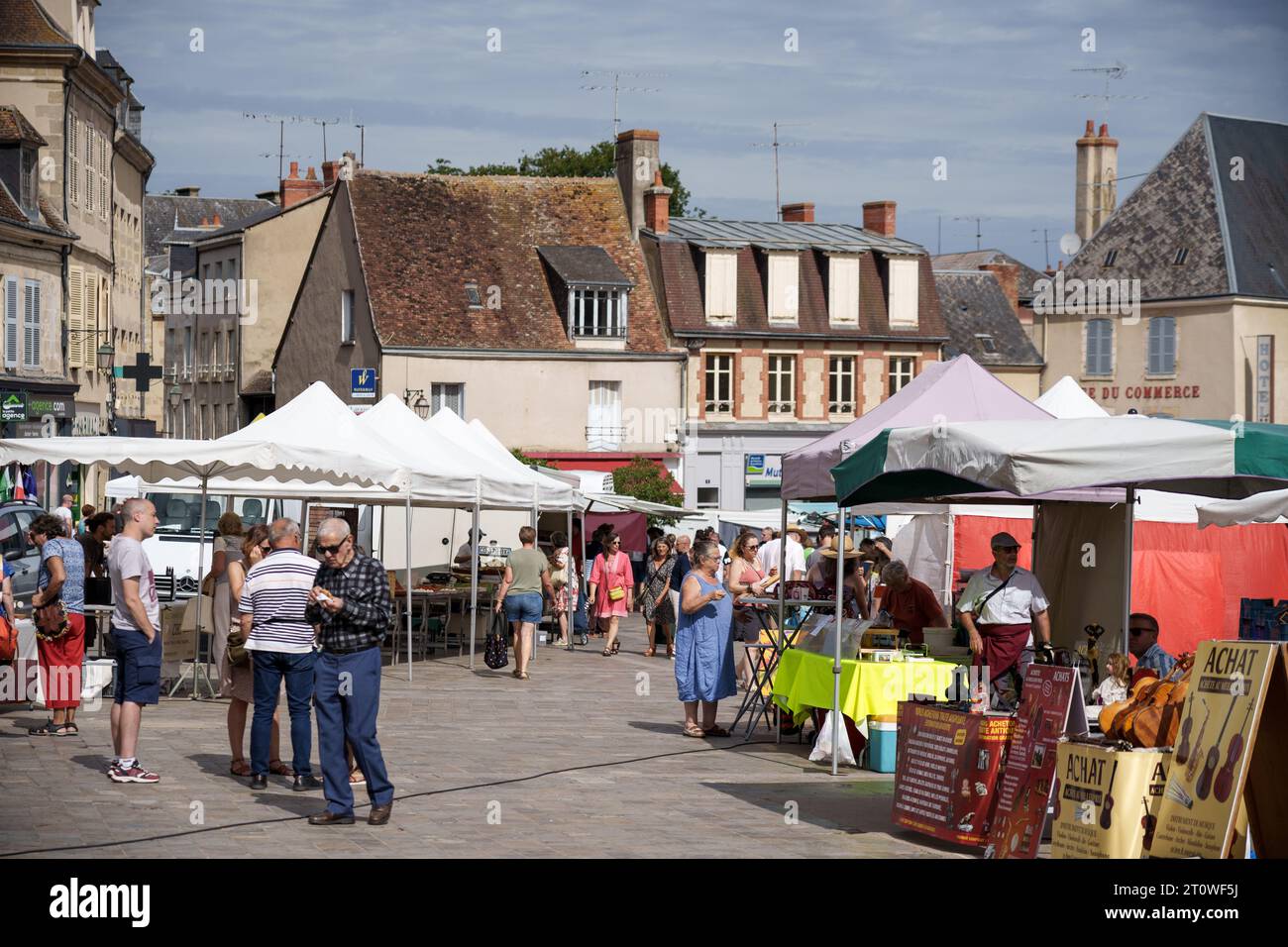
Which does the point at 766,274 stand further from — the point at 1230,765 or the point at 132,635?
the point at 1230,765

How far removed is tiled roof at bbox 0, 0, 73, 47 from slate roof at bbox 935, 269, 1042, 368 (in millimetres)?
30871

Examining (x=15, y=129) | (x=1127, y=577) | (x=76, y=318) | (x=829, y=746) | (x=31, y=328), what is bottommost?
(x=829, y=746)

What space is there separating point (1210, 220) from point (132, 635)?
50.1 metres

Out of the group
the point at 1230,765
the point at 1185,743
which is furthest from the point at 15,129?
the point at 1230,765

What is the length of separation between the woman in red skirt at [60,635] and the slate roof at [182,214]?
218 feet

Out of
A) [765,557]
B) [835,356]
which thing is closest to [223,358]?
[835,356]

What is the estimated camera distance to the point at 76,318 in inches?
1591

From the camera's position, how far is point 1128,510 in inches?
465

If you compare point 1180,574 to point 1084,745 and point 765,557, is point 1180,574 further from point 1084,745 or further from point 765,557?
point 1084,745

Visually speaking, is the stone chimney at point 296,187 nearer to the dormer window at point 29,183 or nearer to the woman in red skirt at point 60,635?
the dormer window at point 29,183

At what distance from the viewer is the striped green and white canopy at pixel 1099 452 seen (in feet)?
32.8

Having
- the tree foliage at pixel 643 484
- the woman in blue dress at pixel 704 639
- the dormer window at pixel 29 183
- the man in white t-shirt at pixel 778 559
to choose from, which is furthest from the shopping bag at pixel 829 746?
the tree foliage at pixel 643 484

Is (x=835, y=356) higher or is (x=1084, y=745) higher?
(x=835, y=356)

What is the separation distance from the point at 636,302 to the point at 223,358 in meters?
16.7
